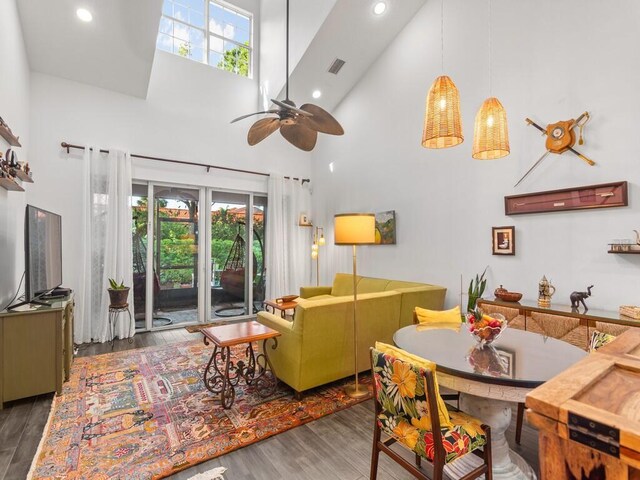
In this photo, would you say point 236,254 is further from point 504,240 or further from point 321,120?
point 504,240

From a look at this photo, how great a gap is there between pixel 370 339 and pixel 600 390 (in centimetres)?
264

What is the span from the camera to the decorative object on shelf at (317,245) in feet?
19.6

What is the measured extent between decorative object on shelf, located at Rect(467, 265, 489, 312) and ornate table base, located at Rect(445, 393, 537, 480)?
1.68 metres

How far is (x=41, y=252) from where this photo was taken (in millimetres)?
3080

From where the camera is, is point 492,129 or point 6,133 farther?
point 6,133

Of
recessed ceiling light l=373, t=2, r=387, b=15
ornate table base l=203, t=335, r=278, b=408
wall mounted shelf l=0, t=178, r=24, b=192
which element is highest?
recessed ceiling light l=373, t=2, r=387, b=15

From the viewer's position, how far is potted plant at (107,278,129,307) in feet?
13.7

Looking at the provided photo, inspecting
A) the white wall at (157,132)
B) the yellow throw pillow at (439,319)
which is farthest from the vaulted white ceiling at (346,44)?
the yellow throw pillow at (439,319)

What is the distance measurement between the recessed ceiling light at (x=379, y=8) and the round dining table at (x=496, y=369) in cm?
426

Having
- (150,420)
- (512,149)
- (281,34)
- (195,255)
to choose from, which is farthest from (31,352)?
(281,34)

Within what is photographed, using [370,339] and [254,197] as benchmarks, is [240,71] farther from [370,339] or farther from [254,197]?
[370,339]

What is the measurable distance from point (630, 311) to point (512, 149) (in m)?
1.84

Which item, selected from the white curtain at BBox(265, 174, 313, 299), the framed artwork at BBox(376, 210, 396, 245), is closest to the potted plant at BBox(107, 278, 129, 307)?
the white curtain at BBox(265, 174, 313, 299)

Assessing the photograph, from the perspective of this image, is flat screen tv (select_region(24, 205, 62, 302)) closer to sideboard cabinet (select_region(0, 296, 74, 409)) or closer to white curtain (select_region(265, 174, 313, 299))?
sideboard cabinet (select_region(0, 296, 74, 409))
